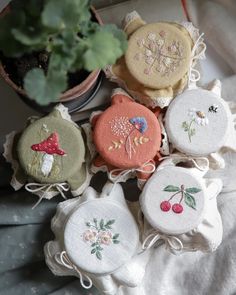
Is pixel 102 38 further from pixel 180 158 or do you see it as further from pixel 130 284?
pixel 130 284

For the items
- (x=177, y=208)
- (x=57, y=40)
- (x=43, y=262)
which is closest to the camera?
(x=57, y=40)

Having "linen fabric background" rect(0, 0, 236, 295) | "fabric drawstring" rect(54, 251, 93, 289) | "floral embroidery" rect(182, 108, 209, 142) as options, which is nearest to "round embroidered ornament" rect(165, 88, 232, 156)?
"floral embroidery" rect(182, 108, 209, 142)

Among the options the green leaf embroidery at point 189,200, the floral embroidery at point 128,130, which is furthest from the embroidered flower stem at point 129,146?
the green leaf embroidery at point 189,200

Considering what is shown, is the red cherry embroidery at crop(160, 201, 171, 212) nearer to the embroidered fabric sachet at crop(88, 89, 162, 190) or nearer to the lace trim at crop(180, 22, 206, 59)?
the embroidered fabric sachet at crop(88, 89, 162, 190)

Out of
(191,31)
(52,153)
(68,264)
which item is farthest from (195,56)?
(68,264)

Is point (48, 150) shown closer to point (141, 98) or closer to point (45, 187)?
point (45, 187)
